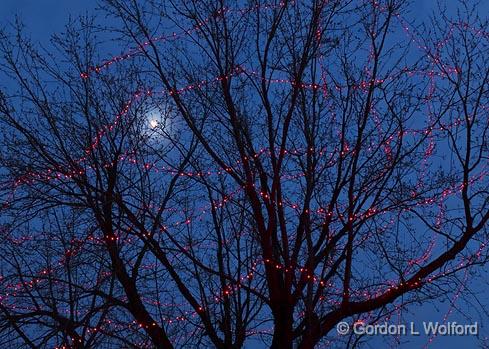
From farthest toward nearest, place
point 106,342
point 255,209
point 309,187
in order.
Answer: point 106,342
point 255,209
point 309,187

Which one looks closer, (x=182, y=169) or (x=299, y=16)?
(x=299, y=16)

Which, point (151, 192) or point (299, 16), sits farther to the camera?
point (151, 192)

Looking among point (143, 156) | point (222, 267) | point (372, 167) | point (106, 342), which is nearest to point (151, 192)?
point (143, 156)

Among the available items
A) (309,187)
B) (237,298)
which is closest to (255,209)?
(309,187)

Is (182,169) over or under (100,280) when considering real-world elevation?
over

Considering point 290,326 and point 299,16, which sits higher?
point 299,16

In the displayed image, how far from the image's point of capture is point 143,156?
27.2ft

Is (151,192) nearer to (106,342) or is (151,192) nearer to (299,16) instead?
(106,342)

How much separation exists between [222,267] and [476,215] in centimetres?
288

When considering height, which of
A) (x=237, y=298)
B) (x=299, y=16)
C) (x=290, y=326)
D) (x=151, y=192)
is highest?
(x=299, y=16)

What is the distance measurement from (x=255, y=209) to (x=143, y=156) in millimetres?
1690

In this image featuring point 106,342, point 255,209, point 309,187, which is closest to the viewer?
point 309,187

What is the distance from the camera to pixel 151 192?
816cm

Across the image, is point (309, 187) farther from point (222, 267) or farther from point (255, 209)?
point (222, 267)
